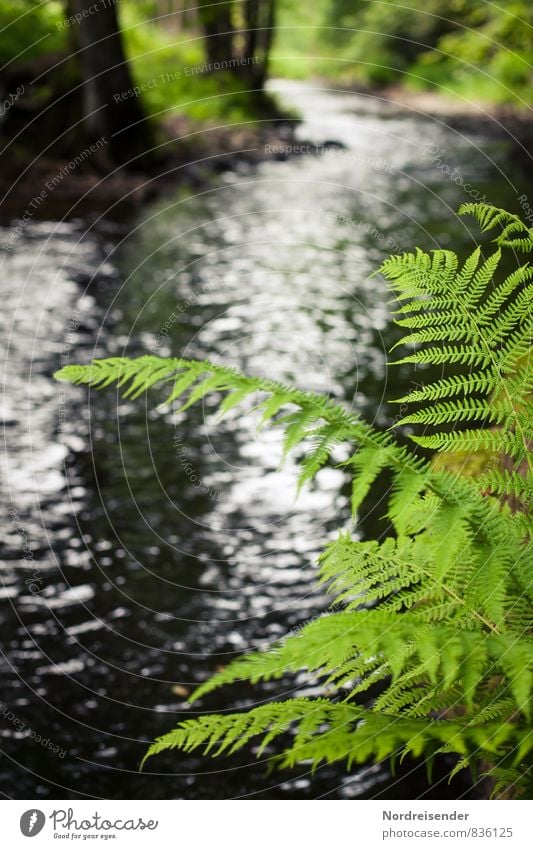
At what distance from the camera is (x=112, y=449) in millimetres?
4988

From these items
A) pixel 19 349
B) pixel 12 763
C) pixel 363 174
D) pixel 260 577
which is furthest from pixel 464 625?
pixel 363 174

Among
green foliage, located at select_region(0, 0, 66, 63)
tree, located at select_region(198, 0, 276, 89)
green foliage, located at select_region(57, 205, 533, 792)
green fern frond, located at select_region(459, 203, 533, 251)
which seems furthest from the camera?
tree, located at select_region(198, 0, 276, 89)

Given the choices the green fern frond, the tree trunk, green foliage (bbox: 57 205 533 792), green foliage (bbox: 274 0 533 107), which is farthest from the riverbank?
green foliage (bbox: 57 205 533 792)

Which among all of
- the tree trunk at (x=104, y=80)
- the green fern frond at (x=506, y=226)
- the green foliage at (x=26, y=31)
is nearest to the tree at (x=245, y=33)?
the green foliage at (x=26, y=31)

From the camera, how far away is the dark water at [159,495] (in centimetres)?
299

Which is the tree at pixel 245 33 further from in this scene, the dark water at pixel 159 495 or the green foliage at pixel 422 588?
the green foliage at pixel 422 588

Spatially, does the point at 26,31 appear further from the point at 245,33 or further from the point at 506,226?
the point at 506,226

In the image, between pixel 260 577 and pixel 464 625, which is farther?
pixel 260 577

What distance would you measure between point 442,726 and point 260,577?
8.07 feet

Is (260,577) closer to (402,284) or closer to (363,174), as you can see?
(402,284)
